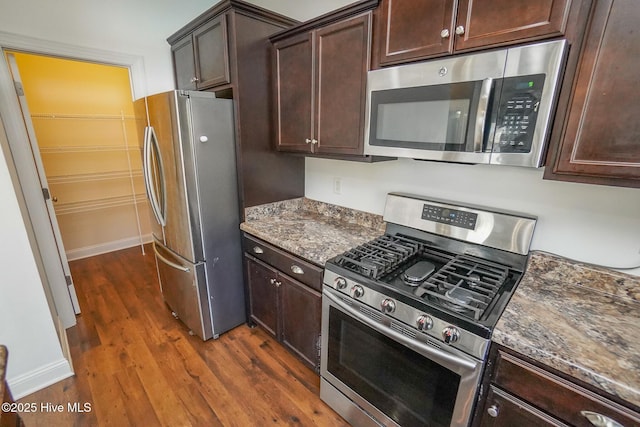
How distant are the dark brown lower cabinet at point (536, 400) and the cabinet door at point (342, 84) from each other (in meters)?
1.17

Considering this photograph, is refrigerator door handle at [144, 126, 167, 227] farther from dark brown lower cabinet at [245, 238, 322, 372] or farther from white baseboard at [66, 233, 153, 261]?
white baseboard at [66, 233, 153, 261]

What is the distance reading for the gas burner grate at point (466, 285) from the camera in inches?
42.8

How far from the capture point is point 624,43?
864 mm

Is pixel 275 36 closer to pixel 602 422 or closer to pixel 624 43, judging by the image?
pixel 624 43

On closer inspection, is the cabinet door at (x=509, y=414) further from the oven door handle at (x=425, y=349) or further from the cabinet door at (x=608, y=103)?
the cabinet door at (x=608, y=103)

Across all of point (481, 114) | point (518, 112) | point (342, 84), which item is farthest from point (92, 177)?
point (518, 112)

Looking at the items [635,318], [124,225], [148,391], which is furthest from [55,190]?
[635,318]

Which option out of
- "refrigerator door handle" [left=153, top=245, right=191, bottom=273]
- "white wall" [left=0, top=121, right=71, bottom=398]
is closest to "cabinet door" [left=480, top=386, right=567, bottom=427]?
"refrigerator door handle" [left=153, top=245, right=191, bottom=273]

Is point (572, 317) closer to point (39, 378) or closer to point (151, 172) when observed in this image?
point (151, 172)

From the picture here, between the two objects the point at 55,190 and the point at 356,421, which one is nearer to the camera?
the point at 356,421

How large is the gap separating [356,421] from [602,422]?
107 centimetres

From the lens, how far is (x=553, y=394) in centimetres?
90

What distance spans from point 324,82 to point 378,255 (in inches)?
41.3

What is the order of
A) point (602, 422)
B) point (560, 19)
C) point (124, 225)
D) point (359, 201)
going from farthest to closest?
point (124, 225) → point (359, 201) → point (560, 19) → point (602, 422)
